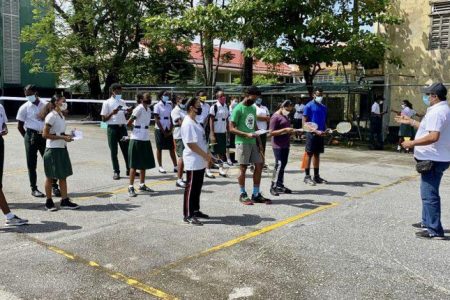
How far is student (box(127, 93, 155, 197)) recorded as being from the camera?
8.20m

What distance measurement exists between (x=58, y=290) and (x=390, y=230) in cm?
429

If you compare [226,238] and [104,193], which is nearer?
[226,238]

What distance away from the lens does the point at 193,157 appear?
639cm

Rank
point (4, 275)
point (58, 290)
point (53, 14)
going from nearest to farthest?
1. point (58, 290)
2. point (4, 275)
3. point (53, 14)

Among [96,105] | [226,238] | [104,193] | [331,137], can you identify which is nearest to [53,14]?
[96,105]

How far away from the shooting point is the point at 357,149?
16656 millimetres

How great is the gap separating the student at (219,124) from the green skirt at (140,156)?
2169 mm

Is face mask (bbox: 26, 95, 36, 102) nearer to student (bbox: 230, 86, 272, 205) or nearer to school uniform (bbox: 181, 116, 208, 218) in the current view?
school uniform (bbox: 181, 116, 208, 218)

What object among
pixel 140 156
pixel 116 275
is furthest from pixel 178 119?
pixel 116 275

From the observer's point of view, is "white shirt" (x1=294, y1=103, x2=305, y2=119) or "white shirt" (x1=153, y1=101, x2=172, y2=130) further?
"white shirt" (x1=294, y1=103, x2=305, y2=119)

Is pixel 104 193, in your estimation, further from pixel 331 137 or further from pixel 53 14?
pixel 53 14

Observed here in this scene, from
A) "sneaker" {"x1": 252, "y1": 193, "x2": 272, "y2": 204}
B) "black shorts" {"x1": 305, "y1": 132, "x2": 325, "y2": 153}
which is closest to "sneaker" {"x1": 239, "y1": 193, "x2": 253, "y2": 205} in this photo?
"sneaker" {"x1": 252, "y1": 193, "x2": 272, "y2": 204}

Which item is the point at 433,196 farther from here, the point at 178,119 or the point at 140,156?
the point at 178,119

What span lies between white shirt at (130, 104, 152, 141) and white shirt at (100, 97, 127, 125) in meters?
1.14
